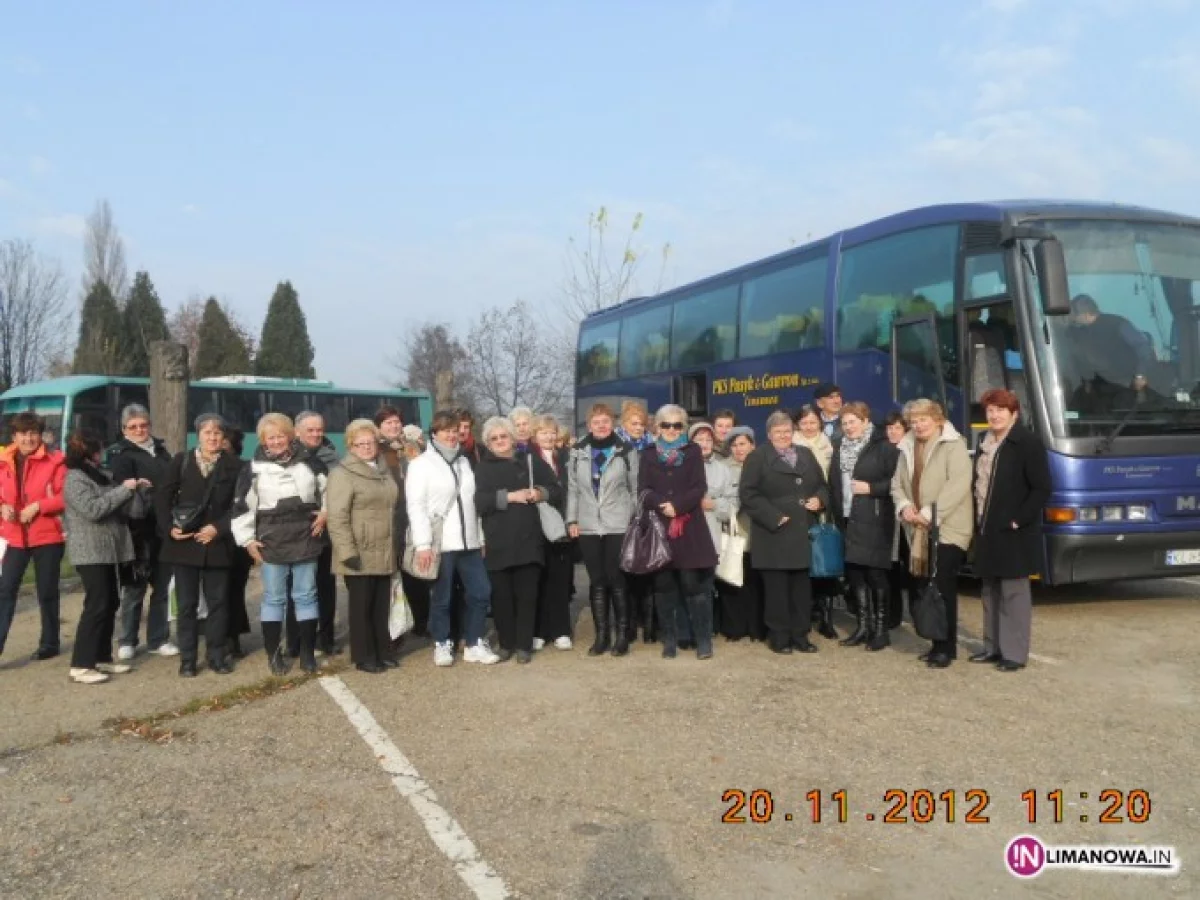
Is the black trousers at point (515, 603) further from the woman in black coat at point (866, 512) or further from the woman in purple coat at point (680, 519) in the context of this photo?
the woman in black coat at point (866, 512)

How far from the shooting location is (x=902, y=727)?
5441 millimetres

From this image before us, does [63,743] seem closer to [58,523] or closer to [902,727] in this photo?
[58,523]

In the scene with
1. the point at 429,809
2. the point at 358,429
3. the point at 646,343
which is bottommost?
the point at 429,809

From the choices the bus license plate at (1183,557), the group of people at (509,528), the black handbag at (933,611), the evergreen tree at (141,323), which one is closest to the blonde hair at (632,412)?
the group of people at (509,528)

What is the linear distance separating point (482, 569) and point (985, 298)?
503 cm

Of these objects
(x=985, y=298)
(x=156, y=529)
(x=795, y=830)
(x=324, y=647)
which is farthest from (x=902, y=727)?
(x=156, y=529)

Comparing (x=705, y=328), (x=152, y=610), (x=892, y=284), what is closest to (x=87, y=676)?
(x=152, y=610)

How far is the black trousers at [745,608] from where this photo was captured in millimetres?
7781

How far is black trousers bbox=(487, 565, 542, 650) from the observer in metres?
7.27

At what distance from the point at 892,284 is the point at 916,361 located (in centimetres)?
96

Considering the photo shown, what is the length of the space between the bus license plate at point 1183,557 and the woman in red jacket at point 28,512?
8.45 metres

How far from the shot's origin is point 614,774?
480 cm

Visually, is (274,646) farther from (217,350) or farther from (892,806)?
(217,350)
